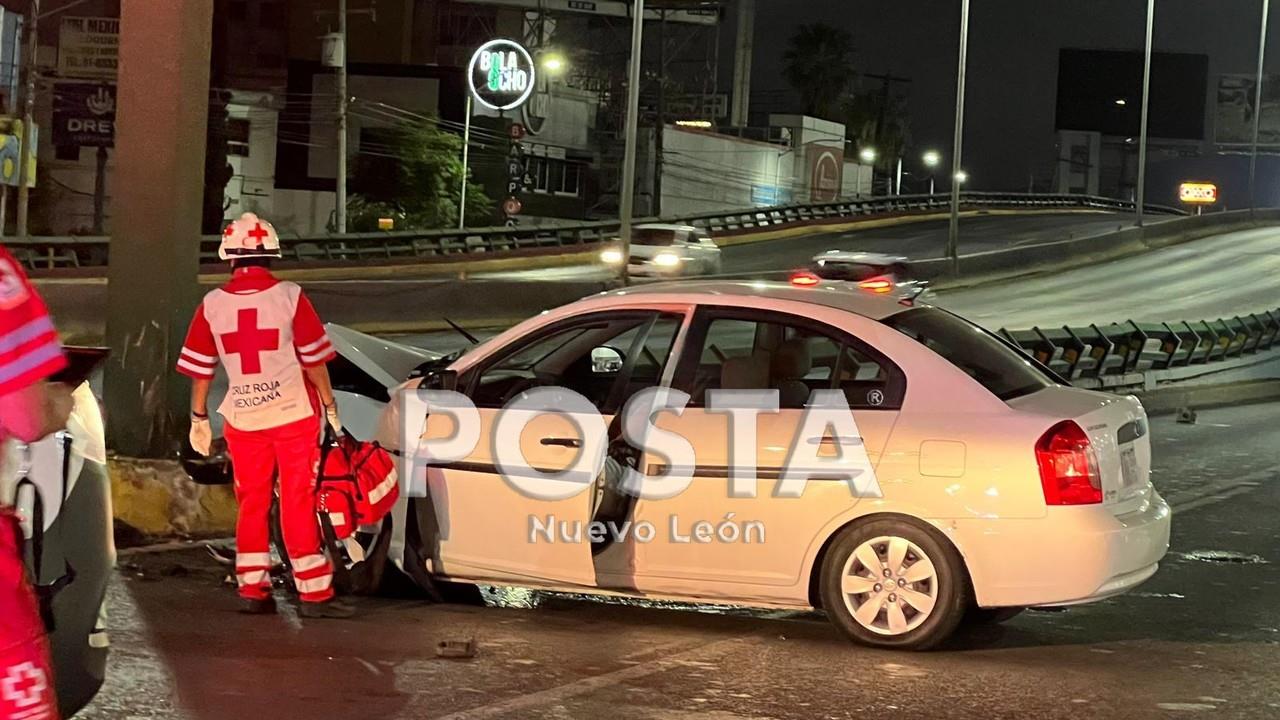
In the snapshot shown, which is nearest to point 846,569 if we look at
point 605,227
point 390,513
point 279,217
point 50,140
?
point 390,513

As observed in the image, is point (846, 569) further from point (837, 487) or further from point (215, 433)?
point (215, 433)

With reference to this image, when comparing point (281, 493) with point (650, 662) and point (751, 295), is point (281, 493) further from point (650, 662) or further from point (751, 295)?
point (751, 295)

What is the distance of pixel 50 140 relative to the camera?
62.4 meters

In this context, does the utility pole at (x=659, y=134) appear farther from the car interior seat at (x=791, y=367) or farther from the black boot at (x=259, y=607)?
the black boot at (x=259, y=607)

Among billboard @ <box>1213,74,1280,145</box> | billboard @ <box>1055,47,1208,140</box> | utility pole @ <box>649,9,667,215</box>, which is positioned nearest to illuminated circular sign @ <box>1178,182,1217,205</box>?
billboard @ <box>1213,74,1280,145</box>

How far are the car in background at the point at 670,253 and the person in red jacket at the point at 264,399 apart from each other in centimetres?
3305

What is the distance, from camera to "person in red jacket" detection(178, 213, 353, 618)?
727 centimetres

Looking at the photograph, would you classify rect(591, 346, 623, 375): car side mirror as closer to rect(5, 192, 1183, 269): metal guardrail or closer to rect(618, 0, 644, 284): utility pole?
rect(618, 0, 644, 284): utility pole

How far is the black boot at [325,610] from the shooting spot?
7.45m

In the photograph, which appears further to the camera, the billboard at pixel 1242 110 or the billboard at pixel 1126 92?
the billboard at pixel 1242 110

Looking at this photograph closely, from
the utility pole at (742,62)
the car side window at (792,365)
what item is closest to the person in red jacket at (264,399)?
the car side window at (792,365)


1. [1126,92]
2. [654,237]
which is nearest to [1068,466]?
[654,237]

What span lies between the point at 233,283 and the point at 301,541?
1150 mm

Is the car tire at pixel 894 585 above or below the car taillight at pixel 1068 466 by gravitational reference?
below
